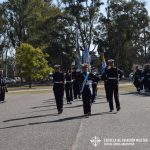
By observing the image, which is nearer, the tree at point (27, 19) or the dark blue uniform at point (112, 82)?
the dark blue uniform at point (112, 82)

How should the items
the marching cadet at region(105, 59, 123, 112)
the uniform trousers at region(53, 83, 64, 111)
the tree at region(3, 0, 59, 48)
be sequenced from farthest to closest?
the tree at region(3, 0, 59, 48) → the uniform trousers at region(53, 83, 64, 111) → the marching cadet at region(105, 59, 123, 112)

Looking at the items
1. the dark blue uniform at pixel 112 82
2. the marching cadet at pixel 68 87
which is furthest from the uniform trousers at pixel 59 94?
the marching cadet at pixel 68 87

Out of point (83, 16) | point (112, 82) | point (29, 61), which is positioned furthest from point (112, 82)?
point (83, 16)

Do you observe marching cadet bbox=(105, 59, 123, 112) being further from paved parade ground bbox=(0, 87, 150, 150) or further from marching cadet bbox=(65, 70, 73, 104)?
marching cadet bbox=(65, 70, 73, 104)

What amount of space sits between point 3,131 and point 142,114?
5633mm

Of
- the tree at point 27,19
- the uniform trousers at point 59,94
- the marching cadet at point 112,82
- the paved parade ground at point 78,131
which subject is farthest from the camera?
the tree at point 27,19

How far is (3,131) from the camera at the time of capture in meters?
14.6

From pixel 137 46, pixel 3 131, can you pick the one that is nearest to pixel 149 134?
pixel 3 131

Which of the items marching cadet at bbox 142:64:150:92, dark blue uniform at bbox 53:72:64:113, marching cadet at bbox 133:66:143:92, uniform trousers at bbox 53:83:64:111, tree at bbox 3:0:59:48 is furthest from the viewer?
tree at bbox 3:0:59:48

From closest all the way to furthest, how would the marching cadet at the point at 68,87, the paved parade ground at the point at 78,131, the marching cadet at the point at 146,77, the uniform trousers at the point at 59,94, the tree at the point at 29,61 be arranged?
the paved parade ground at the point at 78,131
the uniform trousers at the point at 59,94
the marching cadet at the point at 68,87
the marching cadet at the point at 146,77
the tree at the point at 29,61

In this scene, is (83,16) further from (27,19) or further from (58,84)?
(58,84)

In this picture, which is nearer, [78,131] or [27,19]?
[78,131]

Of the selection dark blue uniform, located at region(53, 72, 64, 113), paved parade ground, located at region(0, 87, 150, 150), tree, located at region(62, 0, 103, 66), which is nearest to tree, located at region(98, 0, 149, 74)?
tree, located at region(62, 0, 103, 66)

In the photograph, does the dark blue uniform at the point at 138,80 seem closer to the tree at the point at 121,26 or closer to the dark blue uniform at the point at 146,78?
the dark blue uniform at the point at 146,78
